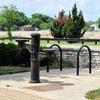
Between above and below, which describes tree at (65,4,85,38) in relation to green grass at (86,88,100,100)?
above

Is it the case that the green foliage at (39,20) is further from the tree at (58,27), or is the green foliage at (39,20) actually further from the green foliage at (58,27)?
the green foliage at (58,27)

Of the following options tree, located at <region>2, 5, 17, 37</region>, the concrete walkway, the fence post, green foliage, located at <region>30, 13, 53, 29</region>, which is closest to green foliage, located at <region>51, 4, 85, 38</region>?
the concrete walkway

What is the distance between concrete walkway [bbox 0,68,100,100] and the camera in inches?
389

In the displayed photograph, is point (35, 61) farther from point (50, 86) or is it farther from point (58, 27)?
point (58, 27)

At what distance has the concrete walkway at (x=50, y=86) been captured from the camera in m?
9.89

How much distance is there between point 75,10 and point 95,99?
26.9m

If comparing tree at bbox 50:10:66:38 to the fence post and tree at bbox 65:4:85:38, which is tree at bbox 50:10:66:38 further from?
the fence post

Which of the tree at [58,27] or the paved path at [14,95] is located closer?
the paved path at [14,95]

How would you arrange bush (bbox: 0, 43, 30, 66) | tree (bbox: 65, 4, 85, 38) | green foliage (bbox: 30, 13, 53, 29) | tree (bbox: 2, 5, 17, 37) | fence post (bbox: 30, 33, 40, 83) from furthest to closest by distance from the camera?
green foliage (bbox: 30, 13, 53, 29)
tree (bbox: 2, 5, 17, 37)
tree (bbox: 65, 4, 85, 38)
bush (bbox: 0, 43, 30, 66)
fence post (bbox: 30, 33, 40, 83)

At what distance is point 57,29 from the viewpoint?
35219mm

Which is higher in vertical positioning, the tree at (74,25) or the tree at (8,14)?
the tree at (8,14)

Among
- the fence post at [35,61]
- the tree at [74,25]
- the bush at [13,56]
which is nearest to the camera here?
the fence post at [35,61]

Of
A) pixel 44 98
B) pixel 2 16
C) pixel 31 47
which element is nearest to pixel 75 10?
pixel 31 47

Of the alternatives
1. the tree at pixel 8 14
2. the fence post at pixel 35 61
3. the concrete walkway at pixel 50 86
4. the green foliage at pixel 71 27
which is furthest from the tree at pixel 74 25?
the tree at pixel 8 14
